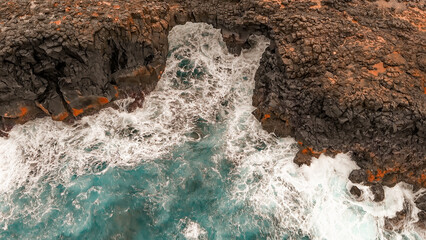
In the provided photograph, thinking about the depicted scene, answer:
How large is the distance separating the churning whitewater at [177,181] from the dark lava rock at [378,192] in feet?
1.54

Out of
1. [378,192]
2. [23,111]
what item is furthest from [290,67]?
[23,111]

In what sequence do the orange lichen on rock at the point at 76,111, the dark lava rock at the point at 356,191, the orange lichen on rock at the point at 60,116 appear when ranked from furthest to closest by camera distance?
the orange lichen on rock at the point at 76,111
the orange lichen on rock at the point at 60,116
the dark lava rock at the point at 356,191

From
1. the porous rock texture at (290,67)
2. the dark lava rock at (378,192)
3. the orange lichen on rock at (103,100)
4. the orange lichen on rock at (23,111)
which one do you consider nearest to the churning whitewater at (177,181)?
the dark lava rock at (378,192)

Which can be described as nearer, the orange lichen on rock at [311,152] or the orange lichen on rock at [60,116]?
the orange lichen on rock at [311,152]

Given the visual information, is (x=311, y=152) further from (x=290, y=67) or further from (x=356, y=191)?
(x=290, y=67)

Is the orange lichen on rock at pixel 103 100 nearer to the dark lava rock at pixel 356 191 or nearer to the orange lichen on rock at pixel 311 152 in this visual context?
the orange lichen on rock at pixel 311 152

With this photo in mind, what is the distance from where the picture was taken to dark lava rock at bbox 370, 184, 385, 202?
1562 cm

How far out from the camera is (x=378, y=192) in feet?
51.3

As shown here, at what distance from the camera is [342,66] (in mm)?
16516

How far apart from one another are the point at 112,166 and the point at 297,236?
10.4 meters

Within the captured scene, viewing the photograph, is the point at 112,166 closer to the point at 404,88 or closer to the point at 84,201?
the point at 84,201

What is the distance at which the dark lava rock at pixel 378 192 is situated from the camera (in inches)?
615

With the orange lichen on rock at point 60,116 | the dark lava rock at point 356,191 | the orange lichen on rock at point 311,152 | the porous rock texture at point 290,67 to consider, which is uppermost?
the porous rock texture at point 290,67

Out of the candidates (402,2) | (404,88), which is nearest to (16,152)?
(404,88)
